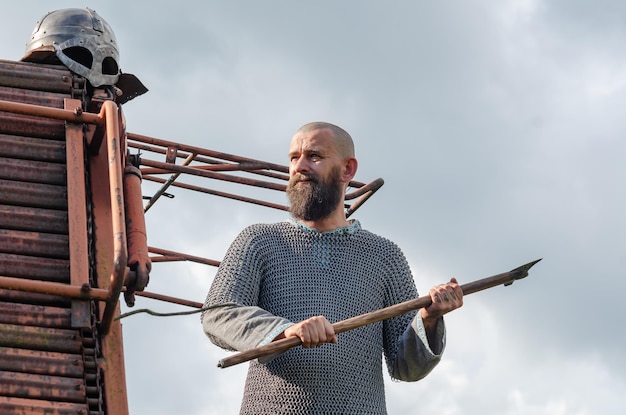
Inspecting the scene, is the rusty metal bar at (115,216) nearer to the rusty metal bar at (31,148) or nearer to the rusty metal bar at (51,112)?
the rusty metal bar at (51,112)

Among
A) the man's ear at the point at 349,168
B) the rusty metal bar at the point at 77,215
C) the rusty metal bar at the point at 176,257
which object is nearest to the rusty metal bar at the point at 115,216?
the rusty metal bar at the point at 77,215

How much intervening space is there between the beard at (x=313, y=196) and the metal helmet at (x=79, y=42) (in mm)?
2779

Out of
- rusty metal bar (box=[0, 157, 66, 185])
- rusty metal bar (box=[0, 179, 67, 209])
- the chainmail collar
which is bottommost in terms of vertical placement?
the chainmail collar

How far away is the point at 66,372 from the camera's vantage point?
7184 millimetres

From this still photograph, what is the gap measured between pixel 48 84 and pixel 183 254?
3724 mm

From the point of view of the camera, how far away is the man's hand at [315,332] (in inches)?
244

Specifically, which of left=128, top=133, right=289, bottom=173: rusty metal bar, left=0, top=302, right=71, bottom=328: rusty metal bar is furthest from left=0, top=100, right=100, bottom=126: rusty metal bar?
left=128, top=133, right=289, bottom=173: rusty metal bar

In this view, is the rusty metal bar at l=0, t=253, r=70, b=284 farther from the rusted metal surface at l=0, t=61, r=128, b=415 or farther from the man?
the man

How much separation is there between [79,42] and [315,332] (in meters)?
4.55

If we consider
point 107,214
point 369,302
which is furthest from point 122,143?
point 369,302

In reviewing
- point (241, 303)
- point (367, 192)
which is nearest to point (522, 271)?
point (241, 303)

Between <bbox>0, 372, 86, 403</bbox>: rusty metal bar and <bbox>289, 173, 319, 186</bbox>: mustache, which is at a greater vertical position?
<bbox>289, 173, 319, 186</bbox>: mustache

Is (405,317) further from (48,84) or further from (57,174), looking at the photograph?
(48,84)

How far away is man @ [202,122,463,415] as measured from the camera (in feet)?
22.0
